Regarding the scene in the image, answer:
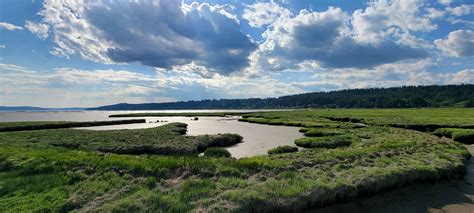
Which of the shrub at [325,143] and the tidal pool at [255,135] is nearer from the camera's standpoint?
the shrub at [325,143]

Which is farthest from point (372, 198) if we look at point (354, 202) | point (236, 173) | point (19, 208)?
point (19, 208)

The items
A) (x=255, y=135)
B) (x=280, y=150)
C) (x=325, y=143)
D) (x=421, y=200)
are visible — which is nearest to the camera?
(x=421, y=200)

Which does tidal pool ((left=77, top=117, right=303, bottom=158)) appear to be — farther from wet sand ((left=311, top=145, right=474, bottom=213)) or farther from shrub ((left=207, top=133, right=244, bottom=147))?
wet sand ((left=311, top=145, right=474, bottom=213))

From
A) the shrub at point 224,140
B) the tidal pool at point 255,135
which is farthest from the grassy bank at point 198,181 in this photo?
the shrub at point 224,140

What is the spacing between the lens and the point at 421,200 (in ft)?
49.7

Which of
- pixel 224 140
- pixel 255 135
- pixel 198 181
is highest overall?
pixel 198 181

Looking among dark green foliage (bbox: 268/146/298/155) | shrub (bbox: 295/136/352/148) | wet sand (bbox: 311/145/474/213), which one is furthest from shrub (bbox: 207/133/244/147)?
wet sand (bbox: 311/145/474/213)

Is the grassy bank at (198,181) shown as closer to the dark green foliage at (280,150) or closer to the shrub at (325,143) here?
the dark green foliage at (280,150)

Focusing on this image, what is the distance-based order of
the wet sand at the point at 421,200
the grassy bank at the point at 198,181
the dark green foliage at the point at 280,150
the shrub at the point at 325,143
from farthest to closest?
1. the shrub at the point at 325,143
2. the dark green foliage at the point at 280,150
3. the wet sand at the point at 421,200
4. the grassy bank at the point at 198,181

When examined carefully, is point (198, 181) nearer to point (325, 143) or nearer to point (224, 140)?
point (325, 143)

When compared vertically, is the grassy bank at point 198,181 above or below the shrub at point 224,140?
above

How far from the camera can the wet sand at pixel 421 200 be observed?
13961 millimetres

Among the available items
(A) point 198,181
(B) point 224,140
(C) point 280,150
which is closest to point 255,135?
(B) point 224,140

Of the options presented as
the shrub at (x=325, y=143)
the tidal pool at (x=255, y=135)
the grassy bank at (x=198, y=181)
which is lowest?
the tidal pool at (x=255, y=135)
